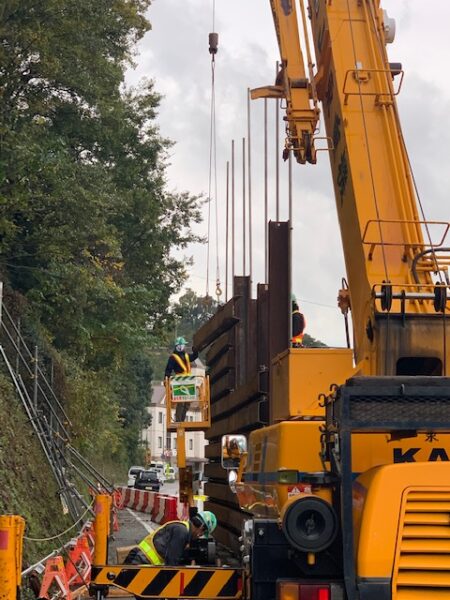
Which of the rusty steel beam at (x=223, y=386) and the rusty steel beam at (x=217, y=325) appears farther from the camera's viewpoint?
the rusty steel beam at (x=223, y=386)

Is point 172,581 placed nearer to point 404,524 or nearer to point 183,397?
point 404,524

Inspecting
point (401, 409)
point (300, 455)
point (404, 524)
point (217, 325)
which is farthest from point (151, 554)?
point (217, 325)

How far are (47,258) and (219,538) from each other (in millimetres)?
8275

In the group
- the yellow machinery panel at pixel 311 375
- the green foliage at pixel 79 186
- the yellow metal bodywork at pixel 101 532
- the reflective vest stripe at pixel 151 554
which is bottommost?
the reflective vest stripe at pixel 151 554

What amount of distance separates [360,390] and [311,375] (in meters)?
3.05

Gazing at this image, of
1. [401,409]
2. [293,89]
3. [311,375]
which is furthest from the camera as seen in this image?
[293,89]

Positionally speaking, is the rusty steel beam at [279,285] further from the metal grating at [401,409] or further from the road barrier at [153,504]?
the road barrier at [153,504]

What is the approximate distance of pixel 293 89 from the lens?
1012 cm

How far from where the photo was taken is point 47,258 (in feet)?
69.6

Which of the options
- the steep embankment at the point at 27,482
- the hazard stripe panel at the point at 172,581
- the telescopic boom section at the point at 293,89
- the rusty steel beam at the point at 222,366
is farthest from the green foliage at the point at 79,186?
the hazard stripe panel at the point at 172,581

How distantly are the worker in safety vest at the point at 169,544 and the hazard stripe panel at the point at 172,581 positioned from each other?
1085 mm

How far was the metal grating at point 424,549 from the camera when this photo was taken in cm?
500

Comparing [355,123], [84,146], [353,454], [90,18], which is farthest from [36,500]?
[84,146]

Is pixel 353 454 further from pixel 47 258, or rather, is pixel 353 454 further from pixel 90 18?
pixel 90 18
